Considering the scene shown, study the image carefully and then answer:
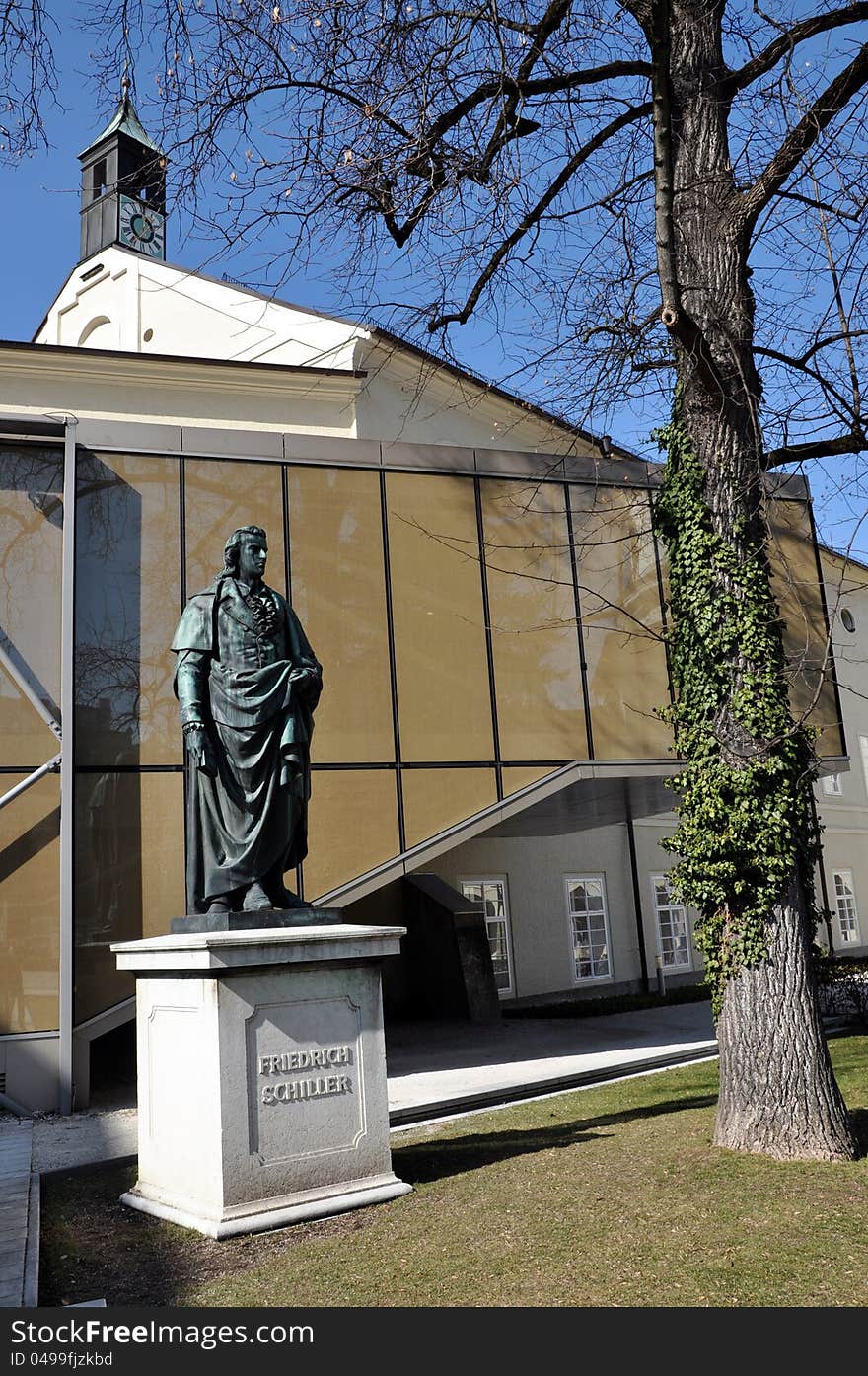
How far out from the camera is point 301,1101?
6230mm

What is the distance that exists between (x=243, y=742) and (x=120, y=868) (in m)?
5.77

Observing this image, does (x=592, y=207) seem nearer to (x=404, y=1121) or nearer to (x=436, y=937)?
(x=404, y=1121)

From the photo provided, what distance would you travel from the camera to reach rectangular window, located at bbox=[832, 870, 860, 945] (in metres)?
29.6

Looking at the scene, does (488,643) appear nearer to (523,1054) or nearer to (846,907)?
(523,1054)

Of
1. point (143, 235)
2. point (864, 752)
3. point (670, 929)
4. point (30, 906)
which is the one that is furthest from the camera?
point (864, 752)

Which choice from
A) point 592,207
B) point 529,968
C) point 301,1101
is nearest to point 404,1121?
point 301,1101

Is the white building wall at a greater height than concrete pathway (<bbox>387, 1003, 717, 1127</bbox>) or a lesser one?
greater

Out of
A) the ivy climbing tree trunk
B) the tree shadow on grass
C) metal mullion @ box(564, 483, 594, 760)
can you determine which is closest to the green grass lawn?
the tree shadow on grass

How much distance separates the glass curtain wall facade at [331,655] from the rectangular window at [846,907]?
52.8 ft

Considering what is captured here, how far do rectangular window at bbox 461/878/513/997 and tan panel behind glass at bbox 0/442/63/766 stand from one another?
9785 millimetres

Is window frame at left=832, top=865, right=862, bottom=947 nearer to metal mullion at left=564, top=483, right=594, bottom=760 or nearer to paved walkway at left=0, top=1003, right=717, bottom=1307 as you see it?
paved walkway at left=0, top=1003, right=717, bottom=1307

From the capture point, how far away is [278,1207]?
237 inches

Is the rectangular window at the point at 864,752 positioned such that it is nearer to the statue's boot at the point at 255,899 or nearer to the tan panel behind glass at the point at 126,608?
the tan panel behind glass at the point at 126,608

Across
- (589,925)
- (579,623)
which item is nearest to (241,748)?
(579,623)
